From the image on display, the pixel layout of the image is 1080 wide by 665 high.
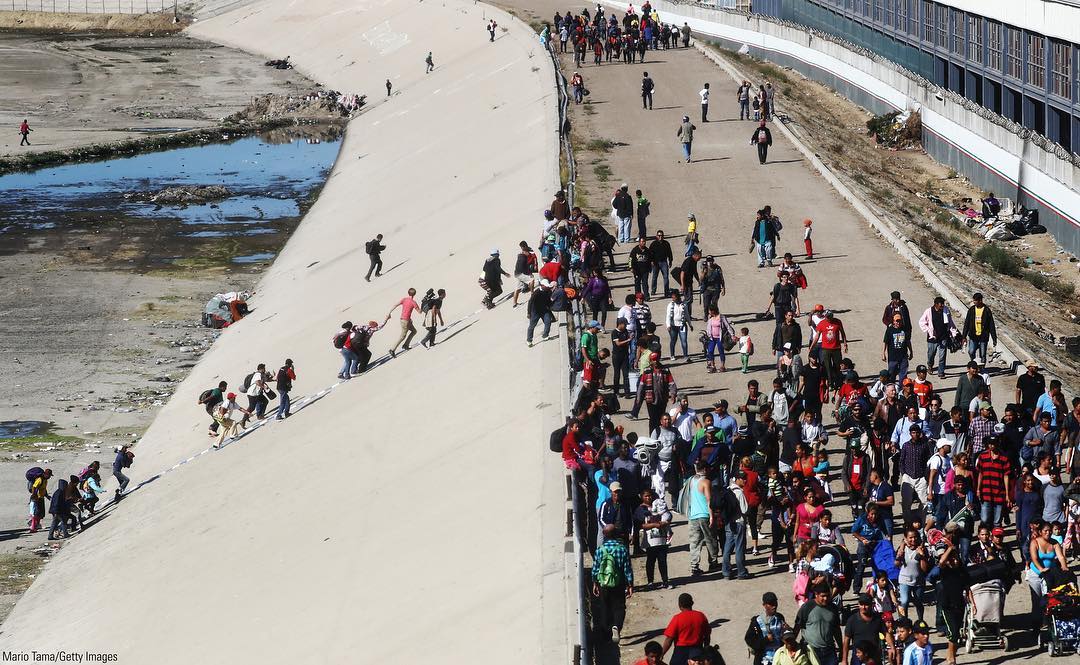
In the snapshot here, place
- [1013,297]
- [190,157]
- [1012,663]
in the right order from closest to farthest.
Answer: [1012,663] → [1013,297] → [190,157]

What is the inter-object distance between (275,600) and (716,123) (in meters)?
29.0

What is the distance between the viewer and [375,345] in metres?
33.3

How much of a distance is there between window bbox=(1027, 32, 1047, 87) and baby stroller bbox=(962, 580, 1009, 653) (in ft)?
97.3

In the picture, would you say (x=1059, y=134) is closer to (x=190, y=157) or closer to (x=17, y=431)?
(x=17, y=431)

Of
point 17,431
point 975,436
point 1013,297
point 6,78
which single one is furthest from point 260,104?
point 975,436

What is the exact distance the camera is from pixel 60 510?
1061 inches

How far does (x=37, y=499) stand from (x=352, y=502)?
23.3ft

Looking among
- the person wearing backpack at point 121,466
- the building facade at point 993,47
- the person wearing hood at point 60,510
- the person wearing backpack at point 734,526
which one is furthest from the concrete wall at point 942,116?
the person wearing hood at point 60,510

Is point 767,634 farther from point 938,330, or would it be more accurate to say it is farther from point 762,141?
point 762,141

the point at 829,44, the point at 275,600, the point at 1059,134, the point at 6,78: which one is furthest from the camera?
the point at 6,78

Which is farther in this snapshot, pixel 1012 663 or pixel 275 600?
pixel 275 600

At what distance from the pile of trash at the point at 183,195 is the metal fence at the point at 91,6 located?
60956 millimetres

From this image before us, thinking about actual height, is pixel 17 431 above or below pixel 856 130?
below

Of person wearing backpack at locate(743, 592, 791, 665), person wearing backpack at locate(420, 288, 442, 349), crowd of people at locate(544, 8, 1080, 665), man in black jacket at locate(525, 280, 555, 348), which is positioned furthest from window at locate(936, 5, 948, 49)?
person wearing backpack at locate(743, 592, 791, 665)
